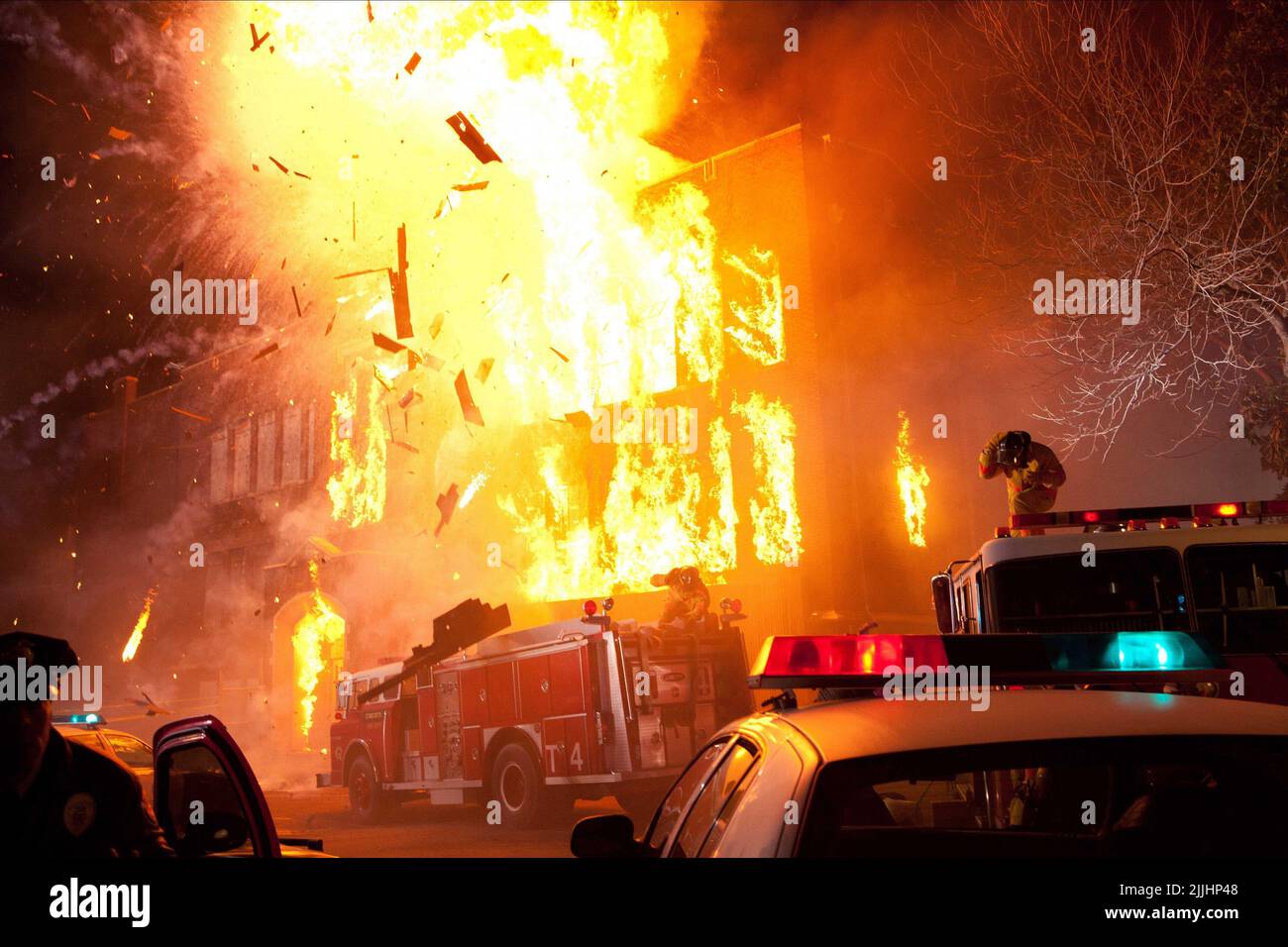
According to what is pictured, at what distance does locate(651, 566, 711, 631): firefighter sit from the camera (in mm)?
13352

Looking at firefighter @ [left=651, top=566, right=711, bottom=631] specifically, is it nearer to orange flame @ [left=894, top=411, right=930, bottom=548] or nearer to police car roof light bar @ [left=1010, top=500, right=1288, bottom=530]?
police car roof light bar @ [left=1010, top=500, right=1288, bottom=530]

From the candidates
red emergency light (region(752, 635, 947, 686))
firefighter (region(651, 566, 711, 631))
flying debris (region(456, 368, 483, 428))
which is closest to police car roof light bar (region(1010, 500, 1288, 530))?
red emergency light (region(752, 635, 947, 686))

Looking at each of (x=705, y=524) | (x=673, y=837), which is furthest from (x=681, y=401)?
(x=673, y=837)

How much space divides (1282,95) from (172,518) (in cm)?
4104

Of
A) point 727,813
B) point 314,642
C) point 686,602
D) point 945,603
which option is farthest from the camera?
point 314,642

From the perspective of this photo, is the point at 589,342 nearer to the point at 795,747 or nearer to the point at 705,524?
the point at 705,524

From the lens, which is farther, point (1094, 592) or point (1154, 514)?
point (1154, 514)

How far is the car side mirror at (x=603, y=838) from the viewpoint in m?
3.15

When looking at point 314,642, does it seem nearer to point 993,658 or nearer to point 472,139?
point 472,139

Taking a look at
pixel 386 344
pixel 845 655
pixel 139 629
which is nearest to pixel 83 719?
pixel 845 655

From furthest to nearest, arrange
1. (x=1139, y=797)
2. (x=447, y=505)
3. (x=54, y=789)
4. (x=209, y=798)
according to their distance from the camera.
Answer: (x=447, y=505)
(x=209, y=798)
(x=54, y=789)
(x=1139, y=797)

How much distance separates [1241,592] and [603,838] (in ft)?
17.6

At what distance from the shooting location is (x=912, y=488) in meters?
27.3
